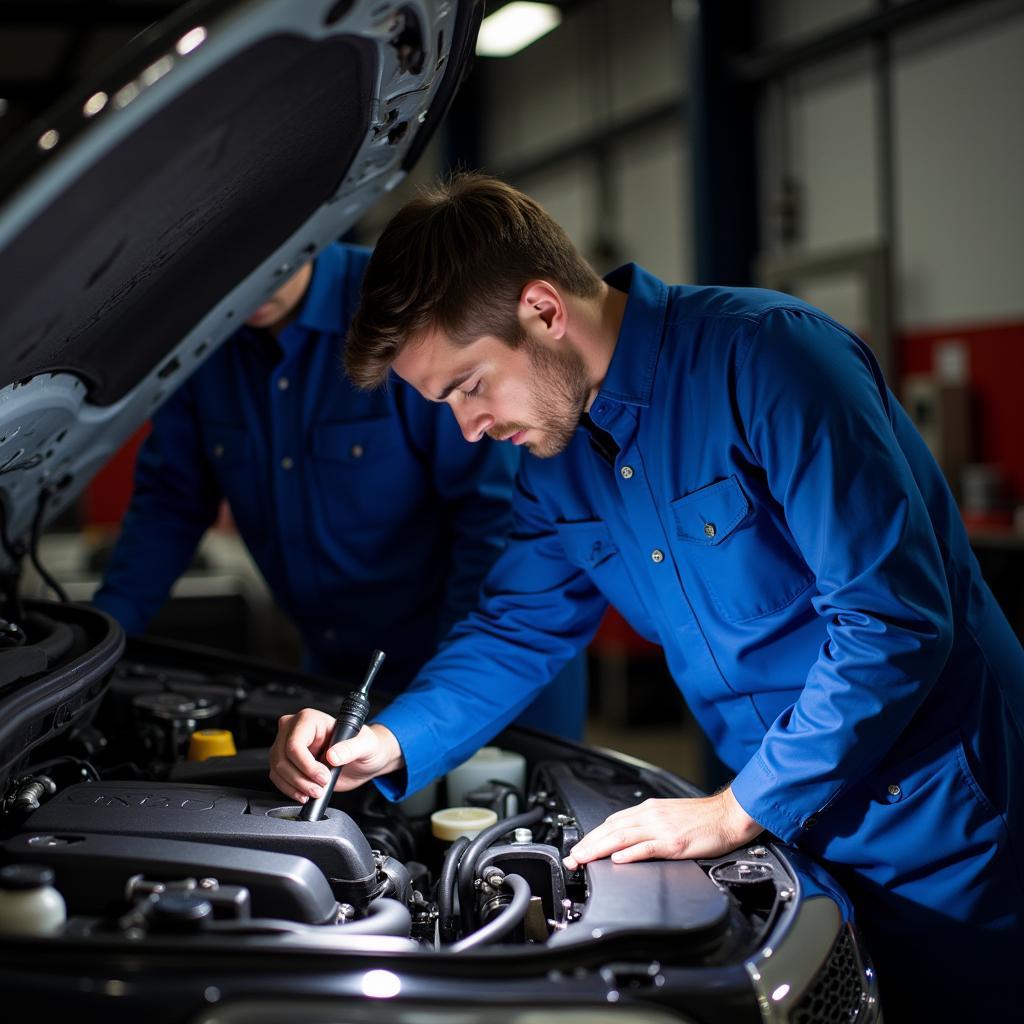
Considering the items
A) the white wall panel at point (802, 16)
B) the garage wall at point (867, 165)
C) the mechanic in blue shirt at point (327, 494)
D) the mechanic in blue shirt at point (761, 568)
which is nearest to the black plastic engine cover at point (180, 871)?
the mechanic in blue shirt at point (761, 568)

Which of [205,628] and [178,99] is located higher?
[178,99]

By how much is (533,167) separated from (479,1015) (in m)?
6.31

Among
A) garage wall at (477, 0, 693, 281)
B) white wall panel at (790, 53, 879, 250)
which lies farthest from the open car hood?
garage wall at (477, 0, 693, 281)

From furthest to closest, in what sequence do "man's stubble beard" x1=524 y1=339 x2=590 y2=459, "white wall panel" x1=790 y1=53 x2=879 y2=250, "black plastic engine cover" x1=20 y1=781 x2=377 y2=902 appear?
"white wall panel" x1=790 y1=53 x2=879 y2=250
"man's stubble beard" x1=524 y1=339 x2=590 y2=459
"black plastic engine cover" x1=20 y1=781 x2=377 y2=902

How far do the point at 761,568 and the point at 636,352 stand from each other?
11.4 inches

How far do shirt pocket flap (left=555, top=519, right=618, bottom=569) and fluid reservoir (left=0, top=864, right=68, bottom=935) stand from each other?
0.75 meters

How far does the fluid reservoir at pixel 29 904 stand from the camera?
2.81ft

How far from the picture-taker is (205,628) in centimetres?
424

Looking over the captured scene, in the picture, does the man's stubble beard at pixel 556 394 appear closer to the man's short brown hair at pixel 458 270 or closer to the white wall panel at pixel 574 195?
the man's short brown hair at pixel 458 270

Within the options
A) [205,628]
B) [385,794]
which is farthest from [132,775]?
[205,628]

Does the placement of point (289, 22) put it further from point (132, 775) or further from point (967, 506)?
point (967, 506)

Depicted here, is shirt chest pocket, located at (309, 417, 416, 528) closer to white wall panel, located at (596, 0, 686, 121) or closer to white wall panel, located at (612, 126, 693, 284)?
white wall panel, located at (612, 126, 693, 284)

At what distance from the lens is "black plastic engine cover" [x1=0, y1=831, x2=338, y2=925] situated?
0.94m

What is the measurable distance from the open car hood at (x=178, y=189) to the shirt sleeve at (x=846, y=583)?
21.1 inches
